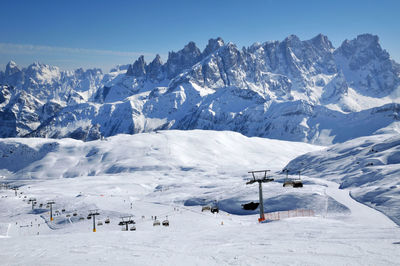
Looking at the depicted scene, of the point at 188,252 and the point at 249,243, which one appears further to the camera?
the point at 249,243

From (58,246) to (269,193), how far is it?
223 ft

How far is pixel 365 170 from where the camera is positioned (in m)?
107

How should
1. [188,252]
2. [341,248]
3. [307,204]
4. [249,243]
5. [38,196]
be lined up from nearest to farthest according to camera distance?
[341,248]
[188,252]
[249,243]
[307,204]
[38,196]

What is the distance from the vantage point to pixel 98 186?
16625cm

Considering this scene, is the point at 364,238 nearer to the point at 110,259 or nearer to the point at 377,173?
the point at 110,259

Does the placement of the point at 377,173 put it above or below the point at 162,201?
above

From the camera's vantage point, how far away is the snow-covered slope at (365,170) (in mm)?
65713

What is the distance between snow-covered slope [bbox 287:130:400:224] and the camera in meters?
65.7

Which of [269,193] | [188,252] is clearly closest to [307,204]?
[269,193]

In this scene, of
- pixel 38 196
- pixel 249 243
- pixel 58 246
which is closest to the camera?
pixel 249 243

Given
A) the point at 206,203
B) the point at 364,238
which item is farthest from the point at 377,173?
the point at 364,238

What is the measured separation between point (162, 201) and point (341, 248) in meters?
93.2

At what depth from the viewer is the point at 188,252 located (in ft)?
87.9

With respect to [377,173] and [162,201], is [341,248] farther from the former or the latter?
[162,201]
